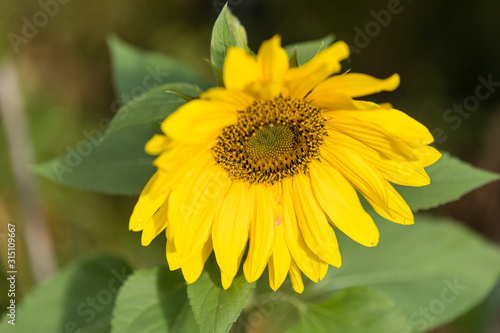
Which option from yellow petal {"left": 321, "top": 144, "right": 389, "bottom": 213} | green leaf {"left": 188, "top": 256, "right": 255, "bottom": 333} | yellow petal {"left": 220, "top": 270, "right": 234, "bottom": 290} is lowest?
→ green leaf {"left": 188, "top": 256, "right": 255, "bottom": 333}

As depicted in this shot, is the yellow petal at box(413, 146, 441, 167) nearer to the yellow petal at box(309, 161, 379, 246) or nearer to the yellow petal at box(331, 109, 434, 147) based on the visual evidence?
the yellow petal at box(331, 109, 434, 147)

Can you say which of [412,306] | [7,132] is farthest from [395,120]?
[7,132]

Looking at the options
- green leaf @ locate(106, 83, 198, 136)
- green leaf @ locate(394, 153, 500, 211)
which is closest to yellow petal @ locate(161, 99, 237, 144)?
green leaf @ locate(106, 83, 198, 136)

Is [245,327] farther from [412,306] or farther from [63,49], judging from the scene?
[63,49]

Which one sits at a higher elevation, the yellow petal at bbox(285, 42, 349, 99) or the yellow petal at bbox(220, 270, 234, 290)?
the yellow petal at bbox(285, 42, 349, 99)

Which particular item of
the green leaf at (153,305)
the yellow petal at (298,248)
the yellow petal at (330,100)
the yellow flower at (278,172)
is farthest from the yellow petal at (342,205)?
the green leaf at (153,305)

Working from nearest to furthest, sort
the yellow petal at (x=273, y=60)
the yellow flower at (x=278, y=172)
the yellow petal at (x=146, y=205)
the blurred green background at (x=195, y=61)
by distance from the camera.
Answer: the yellow petal at (x=273, y=60)
the yellow flower at (x=278, y=172)
the yellow petal at (x=146, y=205)
the blurred green background at (x=195, y=61)

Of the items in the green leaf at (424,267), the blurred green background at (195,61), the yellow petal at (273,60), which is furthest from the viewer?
the blurred green background at (195,61)

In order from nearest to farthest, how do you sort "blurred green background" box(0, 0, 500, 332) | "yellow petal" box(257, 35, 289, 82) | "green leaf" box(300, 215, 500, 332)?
"yellow petal" box(257, 35, 289, 82) → "green leaf" box(300, 215, 500, 332) → "blurred green background" box(0, 0, 500, 332)

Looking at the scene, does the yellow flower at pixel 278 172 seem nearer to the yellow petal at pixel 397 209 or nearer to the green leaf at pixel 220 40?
the yellow petal at pixel 397 209
